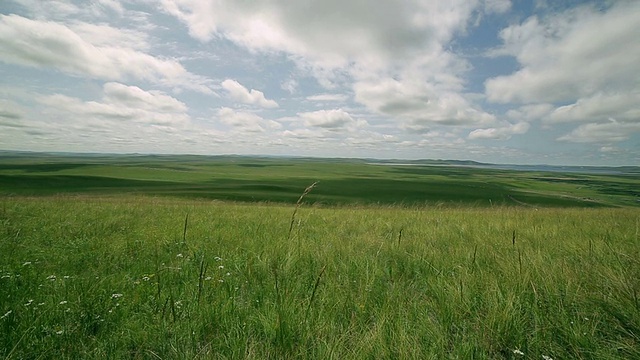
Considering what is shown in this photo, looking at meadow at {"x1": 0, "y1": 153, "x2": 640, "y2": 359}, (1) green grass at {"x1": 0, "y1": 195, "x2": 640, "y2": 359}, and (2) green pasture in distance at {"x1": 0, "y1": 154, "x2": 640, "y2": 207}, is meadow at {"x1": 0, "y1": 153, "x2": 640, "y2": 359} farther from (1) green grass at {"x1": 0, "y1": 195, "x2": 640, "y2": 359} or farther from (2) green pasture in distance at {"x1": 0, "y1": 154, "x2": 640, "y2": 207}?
(2) green pasture in distance at {"x1": 0, "y1": 154, "x2": 640, "y2": 207}

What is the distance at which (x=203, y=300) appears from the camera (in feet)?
9.60

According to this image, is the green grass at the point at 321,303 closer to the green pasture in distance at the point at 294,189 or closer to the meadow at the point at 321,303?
the meadow at the point at 321,303

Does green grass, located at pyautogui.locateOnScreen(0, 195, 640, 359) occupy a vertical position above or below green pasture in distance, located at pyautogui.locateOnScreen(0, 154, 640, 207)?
above

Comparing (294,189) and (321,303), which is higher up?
(321,303)

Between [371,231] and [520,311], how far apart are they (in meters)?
4.74

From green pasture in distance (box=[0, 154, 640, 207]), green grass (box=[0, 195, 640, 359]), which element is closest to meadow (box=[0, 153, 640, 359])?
green grass (box=[0, 195, 640, 359])

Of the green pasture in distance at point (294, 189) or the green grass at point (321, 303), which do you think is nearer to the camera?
the green grass at point (321, 303)

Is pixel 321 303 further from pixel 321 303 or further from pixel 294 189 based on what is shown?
pixel 294 189

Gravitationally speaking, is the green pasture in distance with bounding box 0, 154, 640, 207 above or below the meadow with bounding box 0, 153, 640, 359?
below

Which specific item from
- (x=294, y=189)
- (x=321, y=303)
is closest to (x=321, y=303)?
(x=321, y=303)

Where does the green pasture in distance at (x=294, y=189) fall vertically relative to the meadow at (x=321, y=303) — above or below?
below

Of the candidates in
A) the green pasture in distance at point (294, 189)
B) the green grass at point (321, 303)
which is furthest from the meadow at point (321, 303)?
the green pasture in distance at point (294, 189)

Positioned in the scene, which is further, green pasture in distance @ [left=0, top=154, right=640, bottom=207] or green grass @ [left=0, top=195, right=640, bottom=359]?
green pasture in distance @ [left=0, top=154, right=640, bottom=207]

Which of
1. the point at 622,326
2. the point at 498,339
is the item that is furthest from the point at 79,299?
the point at 622,326
